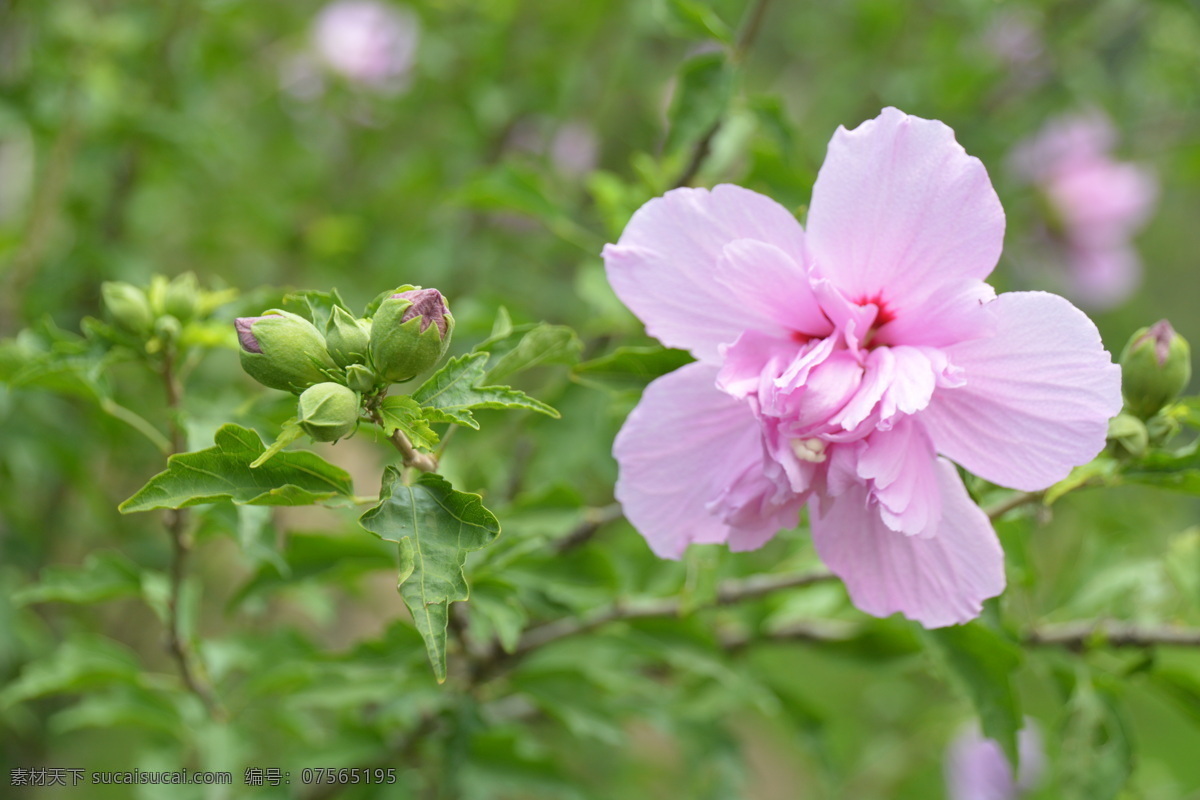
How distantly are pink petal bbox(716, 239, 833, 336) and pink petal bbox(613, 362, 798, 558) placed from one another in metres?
0.07

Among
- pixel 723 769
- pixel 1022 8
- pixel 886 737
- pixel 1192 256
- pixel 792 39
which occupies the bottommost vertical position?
pixel 886 737

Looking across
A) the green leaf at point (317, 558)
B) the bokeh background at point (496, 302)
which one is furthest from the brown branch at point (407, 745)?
the green leaf at point (317, 558)

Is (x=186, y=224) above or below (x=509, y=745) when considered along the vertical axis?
below

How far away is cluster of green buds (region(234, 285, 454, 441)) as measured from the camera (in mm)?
720

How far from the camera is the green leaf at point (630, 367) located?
877mm

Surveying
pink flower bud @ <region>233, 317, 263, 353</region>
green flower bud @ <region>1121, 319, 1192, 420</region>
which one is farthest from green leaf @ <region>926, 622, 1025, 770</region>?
pink flower bud @ <region>233, 317, 263, 353</region>

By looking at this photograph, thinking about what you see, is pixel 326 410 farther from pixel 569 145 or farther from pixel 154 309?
pixel 569 145

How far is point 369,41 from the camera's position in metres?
2.72

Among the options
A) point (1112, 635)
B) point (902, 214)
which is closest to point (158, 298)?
point (902, 214)

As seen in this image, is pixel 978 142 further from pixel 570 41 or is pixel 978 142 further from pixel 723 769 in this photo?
pixel 723 769

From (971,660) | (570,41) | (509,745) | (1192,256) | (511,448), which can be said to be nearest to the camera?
(971,660)

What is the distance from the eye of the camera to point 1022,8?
8.25ft

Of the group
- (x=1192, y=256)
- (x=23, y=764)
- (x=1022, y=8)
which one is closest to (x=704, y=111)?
(x=1022, y=8)

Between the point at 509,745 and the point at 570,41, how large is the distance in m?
1.79
